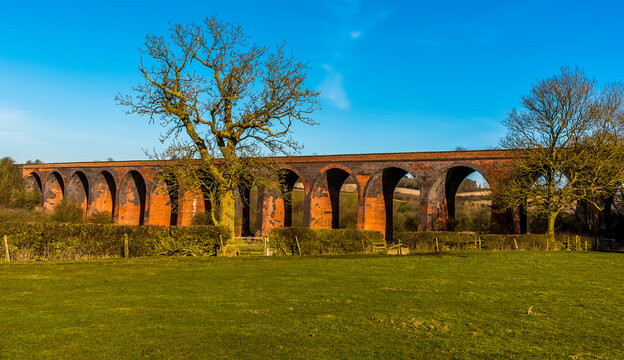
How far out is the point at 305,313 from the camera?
23.4 feet

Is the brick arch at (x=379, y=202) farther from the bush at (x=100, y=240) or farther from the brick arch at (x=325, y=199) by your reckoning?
the bush at (x=100, y=240)

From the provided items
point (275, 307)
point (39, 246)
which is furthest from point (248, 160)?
point (275, 307)

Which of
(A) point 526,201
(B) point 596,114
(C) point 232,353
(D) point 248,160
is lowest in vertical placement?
(C) point 232,353

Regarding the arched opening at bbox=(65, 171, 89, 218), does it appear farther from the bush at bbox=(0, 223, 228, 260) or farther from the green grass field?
the green grass field

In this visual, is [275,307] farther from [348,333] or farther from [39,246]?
[39,246]

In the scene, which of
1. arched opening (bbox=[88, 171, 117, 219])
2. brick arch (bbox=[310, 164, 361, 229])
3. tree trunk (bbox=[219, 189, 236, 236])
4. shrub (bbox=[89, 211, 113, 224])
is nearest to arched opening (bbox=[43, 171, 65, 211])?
arched opening (bbox=[88, 171, 117, 219])

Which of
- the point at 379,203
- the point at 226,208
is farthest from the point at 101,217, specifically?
the point at 226,208

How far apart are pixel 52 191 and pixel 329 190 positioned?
2620 centimetres

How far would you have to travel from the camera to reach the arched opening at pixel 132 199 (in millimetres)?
36188

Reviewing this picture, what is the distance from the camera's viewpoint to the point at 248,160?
19.5 meters

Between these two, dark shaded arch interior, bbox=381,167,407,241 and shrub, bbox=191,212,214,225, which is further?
shrub, bbox=191,212,214,225

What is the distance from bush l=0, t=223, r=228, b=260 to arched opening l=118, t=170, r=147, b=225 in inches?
862

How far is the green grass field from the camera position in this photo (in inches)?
212

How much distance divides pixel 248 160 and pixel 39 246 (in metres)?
8.07
